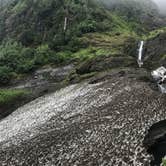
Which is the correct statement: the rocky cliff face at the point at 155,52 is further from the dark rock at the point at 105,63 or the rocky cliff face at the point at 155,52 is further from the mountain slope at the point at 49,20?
the mountain slope at the point at 49,20

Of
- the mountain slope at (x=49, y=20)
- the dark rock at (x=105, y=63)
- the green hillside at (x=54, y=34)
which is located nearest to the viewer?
the dark rock at (x=105, y=63)

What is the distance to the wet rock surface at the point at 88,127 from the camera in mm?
38812

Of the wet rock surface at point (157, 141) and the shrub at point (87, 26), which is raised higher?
the wet rock surface at point (157, 141)

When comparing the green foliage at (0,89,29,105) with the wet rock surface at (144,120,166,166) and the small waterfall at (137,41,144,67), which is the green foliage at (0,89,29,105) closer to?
the small waterfall at (137,41,144,67)

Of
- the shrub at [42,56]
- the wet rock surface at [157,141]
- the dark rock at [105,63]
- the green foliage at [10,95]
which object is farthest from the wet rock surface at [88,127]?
the shrub at [42,56]

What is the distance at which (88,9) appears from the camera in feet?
511

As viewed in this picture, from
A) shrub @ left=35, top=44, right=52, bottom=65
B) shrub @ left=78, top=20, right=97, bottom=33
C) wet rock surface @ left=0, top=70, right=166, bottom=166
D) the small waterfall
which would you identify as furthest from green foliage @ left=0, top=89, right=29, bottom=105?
shrub @ left=78, top=20, right=97, bottom=33

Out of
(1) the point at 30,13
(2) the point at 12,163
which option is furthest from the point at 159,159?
(1) the point at 30,13

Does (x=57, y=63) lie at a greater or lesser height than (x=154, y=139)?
lesser

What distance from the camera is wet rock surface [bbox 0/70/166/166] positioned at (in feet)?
127

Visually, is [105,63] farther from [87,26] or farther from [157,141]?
[87,26]

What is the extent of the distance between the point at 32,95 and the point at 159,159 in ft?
137

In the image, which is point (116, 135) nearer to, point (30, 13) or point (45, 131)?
point (45, 131)

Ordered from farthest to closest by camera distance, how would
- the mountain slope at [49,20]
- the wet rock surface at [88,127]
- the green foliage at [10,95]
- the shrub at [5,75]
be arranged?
the mountain slope at [49,20] → the shrub at [5,75] → the green foliage at [10,95] → the wet rock surface at [88,127]
